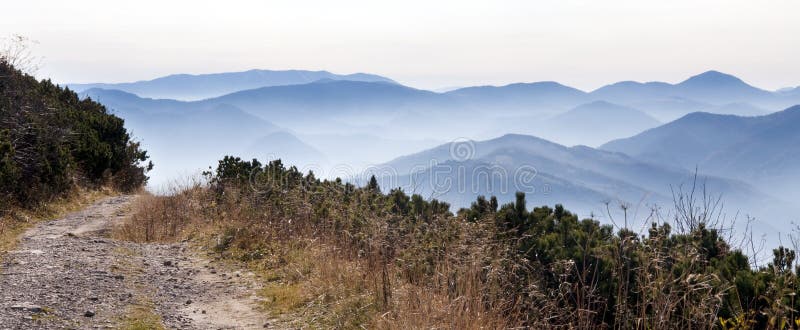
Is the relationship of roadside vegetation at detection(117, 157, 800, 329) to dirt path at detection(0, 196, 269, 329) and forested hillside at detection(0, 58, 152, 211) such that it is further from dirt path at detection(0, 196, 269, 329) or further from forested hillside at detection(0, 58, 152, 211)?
forested hillside at detection(0, 58, 152, 211)

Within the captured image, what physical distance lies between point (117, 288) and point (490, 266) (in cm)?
566

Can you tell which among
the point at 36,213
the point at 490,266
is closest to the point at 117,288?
the point at 490,266

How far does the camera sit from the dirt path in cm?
679

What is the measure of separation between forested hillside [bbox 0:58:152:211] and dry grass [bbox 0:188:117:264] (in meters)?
0.27

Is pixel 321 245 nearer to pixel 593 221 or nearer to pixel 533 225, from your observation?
pixel 533 225

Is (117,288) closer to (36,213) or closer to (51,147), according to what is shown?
(36,213)

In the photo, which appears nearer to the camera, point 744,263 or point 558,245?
point 744,263

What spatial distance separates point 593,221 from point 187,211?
11569 millimetres

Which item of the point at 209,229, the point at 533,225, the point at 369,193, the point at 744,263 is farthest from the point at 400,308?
the point at 209,229

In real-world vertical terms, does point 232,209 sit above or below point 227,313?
above

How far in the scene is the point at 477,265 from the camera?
5.73 metres

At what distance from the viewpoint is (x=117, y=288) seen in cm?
835

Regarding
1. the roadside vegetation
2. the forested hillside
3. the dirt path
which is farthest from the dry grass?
the roadside vegetation

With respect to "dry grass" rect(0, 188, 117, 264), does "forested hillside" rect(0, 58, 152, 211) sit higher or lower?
higher
